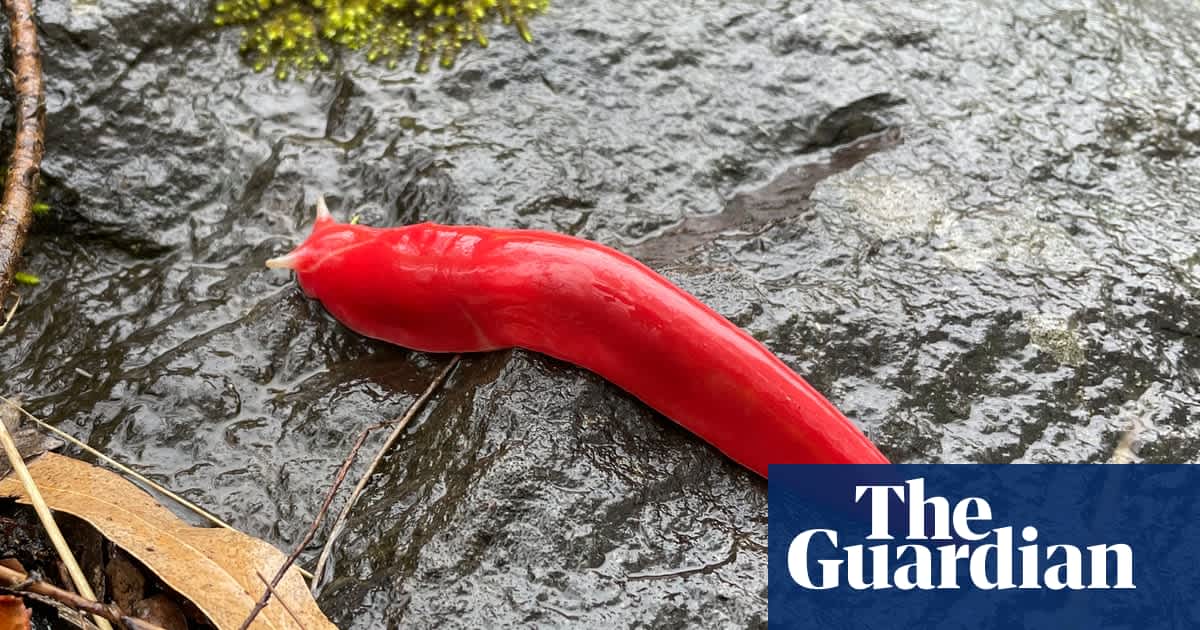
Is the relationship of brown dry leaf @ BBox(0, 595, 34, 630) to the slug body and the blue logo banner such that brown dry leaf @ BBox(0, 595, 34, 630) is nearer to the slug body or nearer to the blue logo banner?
the slug body

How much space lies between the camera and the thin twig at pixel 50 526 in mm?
2521

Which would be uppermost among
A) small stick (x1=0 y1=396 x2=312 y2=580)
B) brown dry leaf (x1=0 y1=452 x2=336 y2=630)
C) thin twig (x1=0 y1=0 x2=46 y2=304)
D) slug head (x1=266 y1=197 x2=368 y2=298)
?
thin twig (x1=0 y1=0 x2=46 y2=304)

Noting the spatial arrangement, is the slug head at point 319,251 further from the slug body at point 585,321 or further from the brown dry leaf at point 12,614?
the brown dry leaf at point 12,614

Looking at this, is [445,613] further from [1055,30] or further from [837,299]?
[1055,30]

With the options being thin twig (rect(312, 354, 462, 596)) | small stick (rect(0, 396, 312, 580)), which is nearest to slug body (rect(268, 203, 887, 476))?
thin twig (rect(312, 354, 462, 596))

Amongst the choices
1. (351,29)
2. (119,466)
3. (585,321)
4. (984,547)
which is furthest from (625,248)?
(119,466)

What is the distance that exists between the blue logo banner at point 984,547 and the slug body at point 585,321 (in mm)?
144

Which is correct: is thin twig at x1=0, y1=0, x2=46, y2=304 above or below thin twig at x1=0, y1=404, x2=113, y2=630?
above

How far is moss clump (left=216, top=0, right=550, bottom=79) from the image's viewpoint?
4051mm

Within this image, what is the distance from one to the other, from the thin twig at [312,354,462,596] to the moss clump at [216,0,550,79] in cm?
134

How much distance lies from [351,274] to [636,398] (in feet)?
3.08

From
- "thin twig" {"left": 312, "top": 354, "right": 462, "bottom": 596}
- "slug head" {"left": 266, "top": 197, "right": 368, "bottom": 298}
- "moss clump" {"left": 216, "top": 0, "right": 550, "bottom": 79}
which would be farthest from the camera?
"moss clump" {"left": 216, "top": 0, "right": 550, "bottom": 79}

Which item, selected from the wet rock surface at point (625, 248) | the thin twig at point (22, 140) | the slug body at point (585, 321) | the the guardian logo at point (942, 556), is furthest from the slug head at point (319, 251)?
the the guardian logo at point (942, 556)

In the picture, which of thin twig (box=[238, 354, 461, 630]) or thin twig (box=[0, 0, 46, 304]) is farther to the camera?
thin twig (box=[0, 0, 46, 304])
